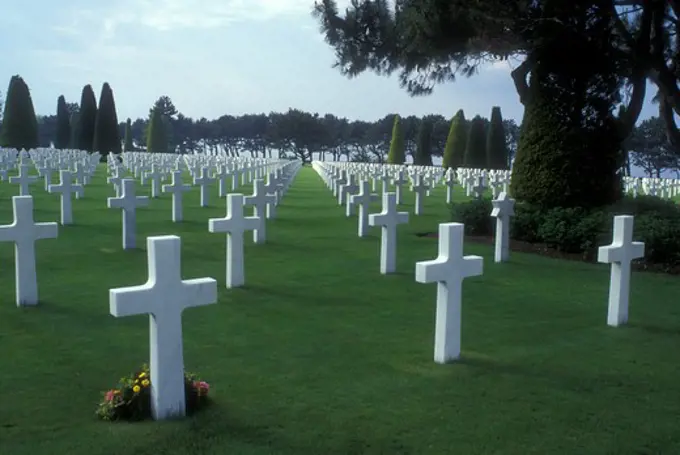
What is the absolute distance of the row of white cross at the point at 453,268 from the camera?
15.1 ft

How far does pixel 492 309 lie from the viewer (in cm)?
643

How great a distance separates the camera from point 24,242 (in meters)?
5.91

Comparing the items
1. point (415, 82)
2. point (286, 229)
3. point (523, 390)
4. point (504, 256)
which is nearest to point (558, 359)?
point (523, 390)

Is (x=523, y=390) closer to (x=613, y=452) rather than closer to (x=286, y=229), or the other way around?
(x=613, y=452)

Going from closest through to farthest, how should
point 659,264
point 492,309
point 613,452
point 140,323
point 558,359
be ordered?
point 613,452 < point 558,359 < point 140,323 < point 492,309 < point 659,264

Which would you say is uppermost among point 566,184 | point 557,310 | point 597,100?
point 597,100

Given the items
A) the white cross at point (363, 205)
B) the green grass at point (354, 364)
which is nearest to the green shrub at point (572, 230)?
the green grass at point (354, 364)

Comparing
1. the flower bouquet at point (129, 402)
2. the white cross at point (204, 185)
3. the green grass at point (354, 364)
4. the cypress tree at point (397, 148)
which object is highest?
the cypress tree at point (397, 148)

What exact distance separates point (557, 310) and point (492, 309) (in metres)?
0.62

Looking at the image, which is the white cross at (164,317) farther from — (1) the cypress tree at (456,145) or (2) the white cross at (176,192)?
(1) the cypress tree at (456,145)

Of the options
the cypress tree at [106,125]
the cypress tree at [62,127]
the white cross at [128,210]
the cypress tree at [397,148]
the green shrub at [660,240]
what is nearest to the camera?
the green shrub at [660,240]

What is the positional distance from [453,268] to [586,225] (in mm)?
6116

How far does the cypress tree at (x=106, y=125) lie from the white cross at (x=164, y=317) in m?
46.2

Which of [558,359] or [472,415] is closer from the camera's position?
[472,415]
